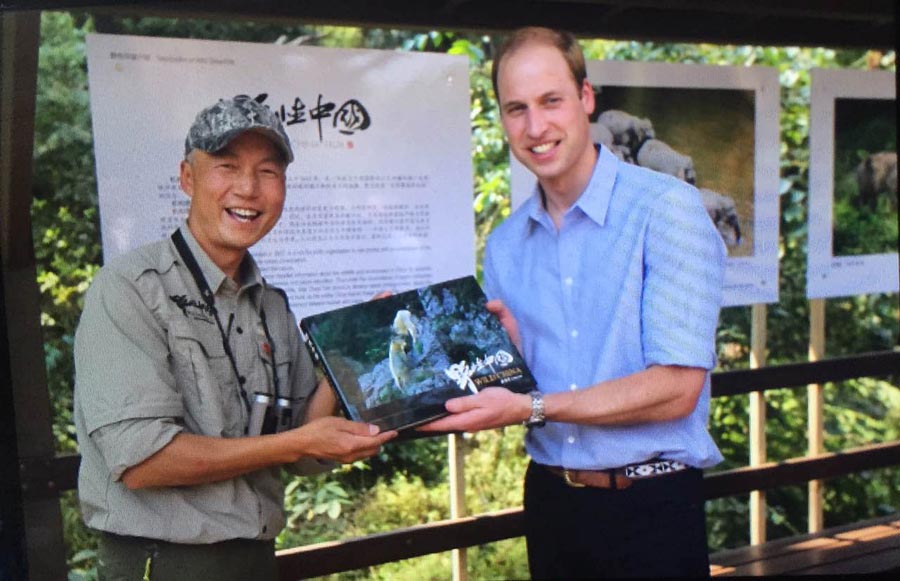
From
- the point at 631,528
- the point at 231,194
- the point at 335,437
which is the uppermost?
the point at 231,194

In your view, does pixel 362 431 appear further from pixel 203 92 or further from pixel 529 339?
pixel 203 92

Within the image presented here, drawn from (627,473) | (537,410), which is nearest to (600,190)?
(537,410)

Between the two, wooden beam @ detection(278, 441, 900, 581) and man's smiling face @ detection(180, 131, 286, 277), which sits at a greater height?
man's smiling face @ detection(180, 131, 286, 277)

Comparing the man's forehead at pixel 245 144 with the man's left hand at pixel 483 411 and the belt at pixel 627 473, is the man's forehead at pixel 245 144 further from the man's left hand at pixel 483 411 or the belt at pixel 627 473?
the belt at pixel 627 473

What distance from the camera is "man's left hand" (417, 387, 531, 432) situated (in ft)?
6.12

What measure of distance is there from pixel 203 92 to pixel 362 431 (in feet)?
3.53

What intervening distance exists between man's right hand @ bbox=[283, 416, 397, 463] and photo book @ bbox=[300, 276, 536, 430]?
3 cm

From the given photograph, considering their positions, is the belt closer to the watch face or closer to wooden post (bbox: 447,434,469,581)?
the watch face

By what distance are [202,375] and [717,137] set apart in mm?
2063

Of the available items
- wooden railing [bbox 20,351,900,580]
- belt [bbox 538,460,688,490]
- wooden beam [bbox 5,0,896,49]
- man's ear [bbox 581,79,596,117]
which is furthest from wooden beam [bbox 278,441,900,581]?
wooden beam [bbox 5,0,896,49]

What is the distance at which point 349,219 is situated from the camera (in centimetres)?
251

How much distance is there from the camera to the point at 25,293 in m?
2.33

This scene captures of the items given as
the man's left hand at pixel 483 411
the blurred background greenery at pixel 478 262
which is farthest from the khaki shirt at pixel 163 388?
the blurred background greenery at pixel 478 262

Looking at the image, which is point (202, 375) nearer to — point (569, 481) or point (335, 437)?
point (335, 437)
